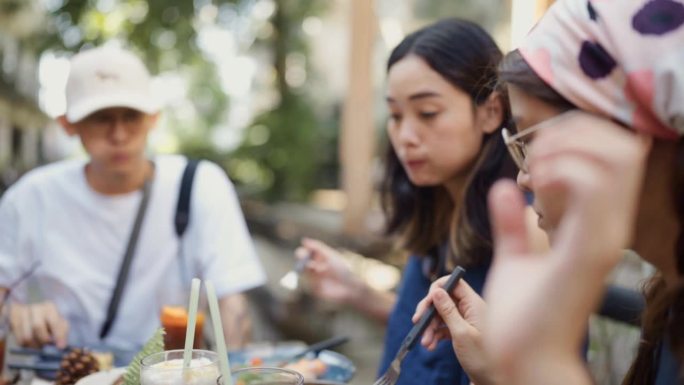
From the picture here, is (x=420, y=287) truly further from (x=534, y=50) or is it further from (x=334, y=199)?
(x=334, y=199)

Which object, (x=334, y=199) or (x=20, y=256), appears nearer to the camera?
(x=20, y=256)

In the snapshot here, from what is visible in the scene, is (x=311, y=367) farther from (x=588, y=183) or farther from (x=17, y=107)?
(x=17, y=107)

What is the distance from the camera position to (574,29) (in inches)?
40.5

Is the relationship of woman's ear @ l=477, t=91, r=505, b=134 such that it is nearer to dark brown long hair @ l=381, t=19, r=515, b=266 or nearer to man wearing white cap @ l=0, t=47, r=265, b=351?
dark brown long hair @ l=381, t=19, r=515, b=266

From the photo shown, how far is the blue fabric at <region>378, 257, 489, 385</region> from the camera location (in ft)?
6.32

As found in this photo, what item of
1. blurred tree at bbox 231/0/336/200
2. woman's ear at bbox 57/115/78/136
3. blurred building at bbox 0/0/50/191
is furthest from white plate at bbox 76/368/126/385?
blurred building at bbox 0/0/50/191

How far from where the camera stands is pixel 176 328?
1.95m

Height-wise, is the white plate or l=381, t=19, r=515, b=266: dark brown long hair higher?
l=381, t=19, r=515, b=266: dark brown long hair

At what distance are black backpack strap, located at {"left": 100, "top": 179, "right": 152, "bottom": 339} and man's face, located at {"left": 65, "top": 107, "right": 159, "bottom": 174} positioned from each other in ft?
0.47

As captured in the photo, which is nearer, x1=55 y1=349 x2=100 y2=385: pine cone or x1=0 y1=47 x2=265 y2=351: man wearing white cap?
x1=55 y1=349 x2=100 y2=385: pine cone

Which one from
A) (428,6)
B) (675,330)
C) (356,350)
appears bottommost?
(356,350)

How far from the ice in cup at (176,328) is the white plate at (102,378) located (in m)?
0.16

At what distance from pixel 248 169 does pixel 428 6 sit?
6.79m

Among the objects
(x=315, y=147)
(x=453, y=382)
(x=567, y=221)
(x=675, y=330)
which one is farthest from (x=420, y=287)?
(x=315, y=147)
